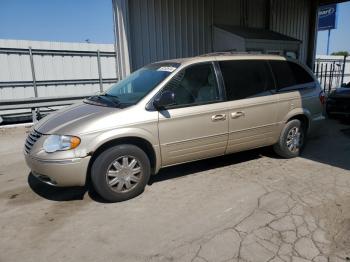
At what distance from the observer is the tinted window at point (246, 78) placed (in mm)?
4948

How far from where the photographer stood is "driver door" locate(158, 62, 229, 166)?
4.40m

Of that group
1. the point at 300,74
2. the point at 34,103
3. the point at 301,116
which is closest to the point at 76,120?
the point at 301,116

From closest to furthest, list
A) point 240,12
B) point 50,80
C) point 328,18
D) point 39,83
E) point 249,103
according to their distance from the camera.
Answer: point 249,103 < point 39,83 < point 50,80 < point 240,12 < point 328,18

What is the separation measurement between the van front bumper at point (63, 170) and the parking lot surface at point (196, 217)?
40 cm

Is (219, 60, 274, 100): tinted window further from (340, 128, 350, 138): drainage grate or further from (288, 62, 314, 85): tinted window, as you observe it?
(340, 128, 350, 138): drainage grate

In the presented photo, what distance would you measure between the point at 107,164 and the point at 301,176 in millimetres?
2971

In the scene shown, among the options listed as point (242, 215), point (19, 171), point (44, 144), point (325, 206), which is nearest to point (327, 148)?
point (325, 206)

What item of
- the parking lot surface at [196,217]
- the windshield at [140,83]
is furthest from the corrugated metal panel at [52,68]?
the windshield at [140,83]

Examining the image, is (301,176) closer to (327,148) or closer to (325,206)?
(325,206)

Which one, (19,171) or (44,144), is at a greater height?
(44,144)

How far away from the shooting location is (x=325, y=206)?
12.9 ft

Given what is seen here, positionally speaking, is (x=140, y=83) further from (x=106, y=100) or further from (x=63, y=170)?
(x=63, y=170)

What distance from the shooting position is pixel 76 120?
13.4 ft

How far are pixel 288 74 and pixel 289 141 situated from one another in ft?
3.89
